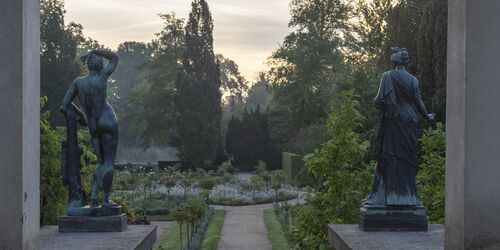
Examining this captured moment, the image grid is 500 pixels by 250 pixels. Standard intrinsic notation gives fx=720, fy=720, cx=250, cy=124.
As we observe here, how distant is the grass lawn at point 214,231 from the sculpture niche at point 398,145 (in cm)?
670

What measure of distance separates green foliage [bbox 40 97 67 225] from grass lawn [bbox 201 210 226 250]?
4223mm

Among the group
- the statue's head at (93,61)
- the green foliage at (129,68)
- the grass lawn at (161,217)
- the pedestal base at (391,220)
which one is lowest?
the grass lawn at (161,217)

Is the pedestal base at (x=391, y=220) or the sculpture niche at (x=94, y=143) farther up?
the sculpture niche at (x=94, y=143)

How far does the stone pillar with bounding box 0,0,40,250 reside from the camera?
4.00 metres

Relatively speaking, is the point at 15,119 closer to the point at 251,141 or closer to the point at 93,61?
the point at 93,61

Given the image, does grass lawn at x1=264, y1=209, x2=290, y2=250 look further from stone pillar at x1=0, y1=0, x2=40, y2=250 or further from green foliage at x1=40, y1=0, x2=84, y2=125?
green foliage at x1=40, y1=0, x2=84, y2=125

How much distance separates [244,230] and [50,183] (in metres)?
7.85

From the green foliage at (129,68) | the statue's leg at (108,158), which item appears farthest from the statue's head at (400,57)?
the green foliage at (129,68)

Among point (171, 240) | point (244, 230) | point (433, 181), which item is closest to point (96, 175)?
point (433, 181)

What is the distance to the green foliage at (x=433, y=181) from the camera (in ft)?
38.9

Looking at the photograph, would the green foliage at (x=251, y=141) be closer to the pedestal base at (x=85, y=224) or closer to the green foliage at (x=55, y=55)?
the green foliage at (x=55, y=55)

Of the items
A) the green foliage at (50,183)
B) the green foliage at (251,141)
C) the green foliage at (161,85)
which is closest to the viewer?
the green foliage at (50,183)

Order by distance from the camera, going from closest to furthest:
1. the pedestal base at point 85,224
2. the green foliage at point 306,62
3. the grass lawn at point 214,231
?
the pedestal base at point 85,224 < the grass lawn at point 214,231 < the green foliage at point 306,62

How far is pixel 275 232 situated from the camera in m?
18.6
